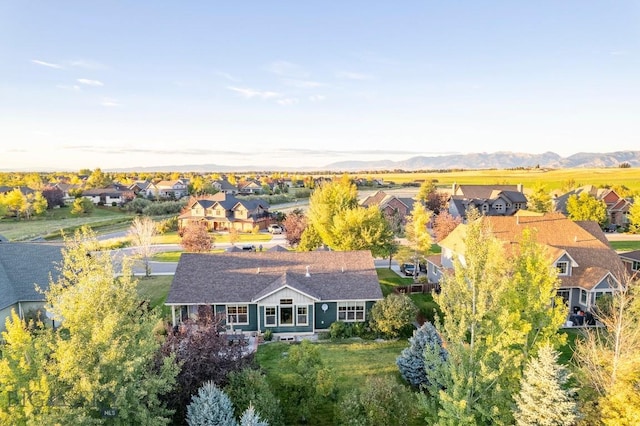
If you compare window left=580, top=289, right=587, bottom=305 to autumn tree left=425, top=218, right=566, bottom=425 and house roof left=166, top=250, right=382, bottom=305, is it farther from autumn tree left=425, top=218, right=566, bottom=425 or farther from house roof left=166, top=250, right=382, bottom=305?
autumn tree left=425, top=218, right=566, bottom=425

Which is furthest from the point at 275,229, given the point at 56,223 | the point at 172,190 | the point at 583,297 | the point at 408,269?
the point at 172,190

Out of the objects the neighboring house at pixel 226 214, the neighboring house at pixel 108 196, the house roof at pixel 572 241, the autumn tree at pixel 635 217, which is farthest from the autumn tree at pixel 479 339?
the neighboring house at pixel 108 196

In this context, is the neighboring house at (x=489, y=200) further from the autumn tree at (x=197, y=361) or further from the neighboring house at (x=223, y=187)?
the autumn tree at (x=197, y=361)

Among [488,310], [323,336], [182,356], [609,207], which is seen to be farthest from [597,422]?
[609,207]

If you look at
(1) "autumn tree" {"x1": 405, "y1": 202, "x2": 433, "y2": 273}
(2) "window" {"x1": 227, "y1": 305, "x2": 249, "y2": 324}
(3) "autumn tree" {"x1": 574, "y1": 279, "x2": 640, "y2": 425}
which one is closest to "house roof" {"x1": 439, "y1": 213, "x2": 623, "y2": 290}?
(1) "autumn tree" {"x1": 405, "y1": 202, "x2": 433, "y2": 273}

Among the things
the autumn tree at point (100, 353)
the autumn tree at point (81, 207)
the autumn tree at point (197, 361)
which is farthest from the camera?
the autumn tree at point (81, 207)

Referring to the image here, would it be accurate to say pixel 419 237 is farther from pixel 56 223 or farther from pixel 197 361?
pixel 56 223
